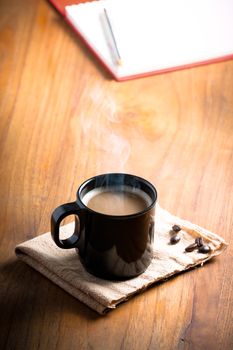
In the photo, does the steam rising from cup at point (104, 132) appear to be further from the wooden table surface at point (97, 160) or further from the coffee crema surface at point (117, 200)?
the coffee crema surface at point (117, 200)

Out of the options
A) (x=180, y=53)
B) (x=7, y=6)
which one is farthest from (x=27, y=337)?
(x=7, y=6)

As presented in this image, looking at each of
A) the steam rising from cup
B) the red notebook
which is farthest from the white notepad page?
the steam rising from cup

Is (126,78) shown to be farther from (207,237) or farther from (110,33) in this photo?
(207,237)

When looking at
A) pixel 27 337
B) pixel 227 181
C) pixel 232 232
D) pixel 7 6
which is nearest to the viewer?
pixel 27 337

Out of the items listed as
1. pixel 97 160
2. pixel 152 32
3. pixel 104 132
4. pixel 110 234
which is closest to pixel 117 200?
pixel 110 234

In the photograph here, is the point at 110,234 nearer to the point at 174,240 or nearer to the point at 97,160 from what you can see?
the point at 174,240

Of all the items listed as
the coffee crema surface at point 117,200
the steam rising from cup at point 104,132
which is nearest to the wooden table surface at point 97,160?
the steam rising from cup at point 104,132
